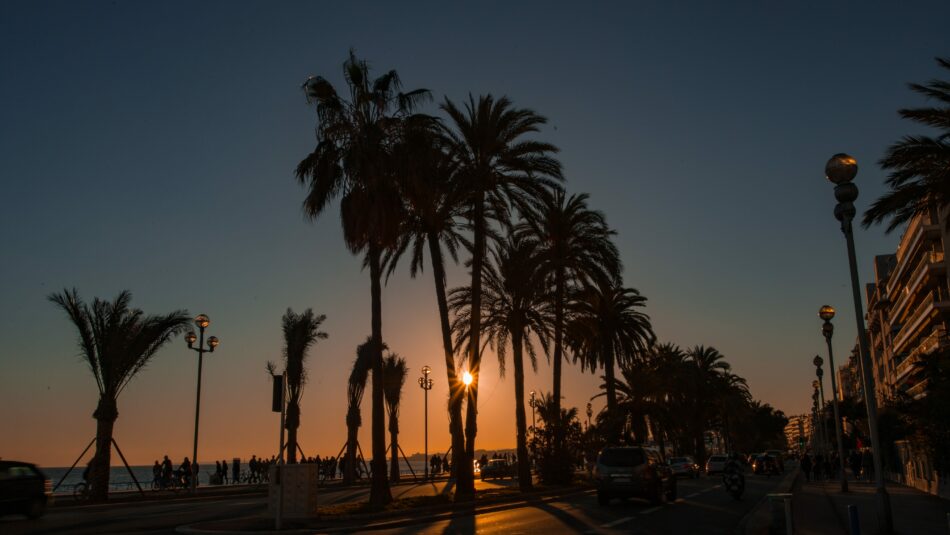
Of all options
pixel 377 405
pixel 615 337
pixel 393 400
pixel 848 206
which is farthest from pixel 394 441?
pixel 848 206

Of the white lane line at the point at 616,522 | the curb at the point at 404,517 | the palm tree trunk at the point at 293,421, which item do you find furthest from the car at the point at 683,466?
the white lane line at the point at 616,522

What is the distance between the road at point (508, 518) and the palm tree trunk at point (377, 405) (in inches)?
116

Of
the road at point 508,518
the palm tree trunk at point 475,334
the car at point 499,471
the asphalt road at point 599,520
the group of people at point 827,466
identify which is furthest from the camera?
the car at point 499,471

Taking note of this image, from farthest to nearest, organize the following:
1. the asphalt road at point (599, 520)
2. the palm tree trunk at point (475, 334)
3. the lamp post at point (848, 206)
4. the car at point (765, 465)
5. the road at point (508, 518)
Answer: the car at point (765, 465) < the palm tree trunk at point (475, 334) < the road at point (508, 518) < the asphalt road at point (599, 520) < the lamp post at point (848, 206)

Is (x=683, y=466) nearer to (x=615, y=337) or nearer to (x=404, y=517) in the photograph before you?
(x=615, y=337)

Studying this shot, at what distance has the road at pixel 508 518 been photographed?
17000 mm

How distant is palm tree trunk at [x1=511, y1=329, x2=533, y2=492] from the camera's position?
107ft

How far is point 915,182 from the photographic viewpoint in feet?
71.9

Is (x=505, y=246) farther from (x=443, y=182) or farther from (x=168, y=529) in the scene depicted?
(x=168, y=529)

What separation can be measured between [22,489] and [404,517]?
10.0 meters

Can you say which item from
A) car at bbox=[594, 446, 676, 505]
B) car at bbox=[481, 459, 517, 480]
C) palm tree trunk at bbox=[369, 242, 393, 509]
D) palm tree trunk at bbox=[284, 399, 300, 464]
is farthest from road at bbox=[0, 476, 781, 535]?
car at bbox=[481, 459, 517, 480]

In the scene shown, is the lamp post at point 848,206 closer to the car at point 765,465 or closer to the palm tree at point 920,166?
the palm tree at point 920,166

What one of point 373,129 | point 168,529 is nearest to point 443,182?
point 373,129

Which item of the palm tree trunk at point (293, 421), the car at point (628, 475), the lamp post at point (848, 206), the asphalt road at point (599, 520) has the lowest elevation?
the asphalt road at point (599, 520)
